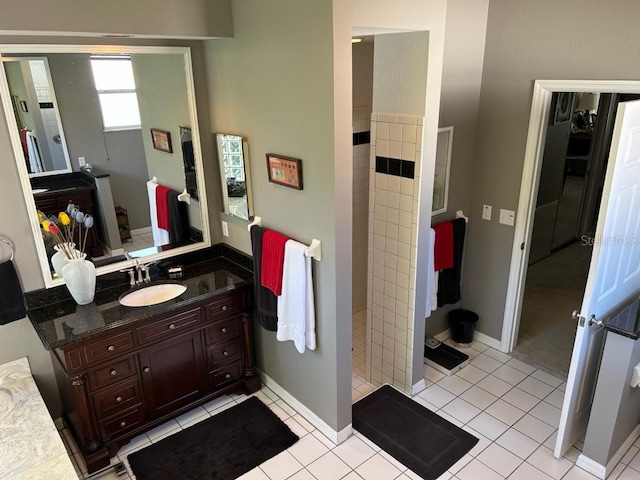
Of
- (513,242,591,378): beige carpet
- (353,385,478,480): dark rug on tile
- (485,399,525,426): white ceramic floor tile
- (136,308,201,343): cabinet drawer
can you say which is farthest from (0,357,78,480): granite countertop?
(513,242,591,378): beige carpet

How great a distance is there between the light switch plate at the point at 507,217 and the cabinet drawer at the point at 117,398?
2.71m

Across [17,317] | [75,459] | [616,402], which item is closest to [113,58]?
[17,317]

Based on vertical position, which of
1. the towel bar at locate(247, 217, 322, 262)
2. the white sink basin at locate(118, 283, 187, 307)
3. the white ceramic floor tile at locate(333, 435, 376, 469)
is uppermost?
the towel bar at locate(247, 217, 322, 262)

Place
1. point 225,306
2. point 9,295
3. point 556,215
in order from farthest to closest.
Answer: point 556,215, point 225,306, point 9,295

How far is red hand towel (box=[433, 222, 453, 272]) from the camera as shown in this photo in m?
3.35

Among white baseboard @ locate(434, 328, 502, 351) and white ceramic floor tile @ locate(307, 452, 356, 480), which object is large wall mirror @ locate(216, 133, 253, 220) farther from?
white baseboard @ locate(434, 328, 502, 351)

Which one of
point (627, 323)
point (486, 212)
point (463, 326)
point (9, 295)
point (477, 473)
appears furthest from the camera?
point (463, 326)

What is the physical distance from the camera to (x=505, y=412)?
305 centimetres

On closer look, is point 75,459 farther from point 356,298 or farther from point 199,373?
point 356,298

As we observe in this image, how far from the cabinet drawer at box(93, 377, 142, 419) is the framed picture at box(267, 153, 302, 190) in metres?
1.43

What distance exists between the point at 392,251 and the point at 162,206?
5.06 ft

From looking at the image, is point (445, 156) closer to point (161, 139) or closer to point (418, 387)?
point (418, 387)

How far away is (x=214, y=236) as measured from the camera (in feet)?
10.9

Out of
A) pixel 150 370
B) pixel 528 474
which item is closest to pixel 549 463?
pixel 528 474
